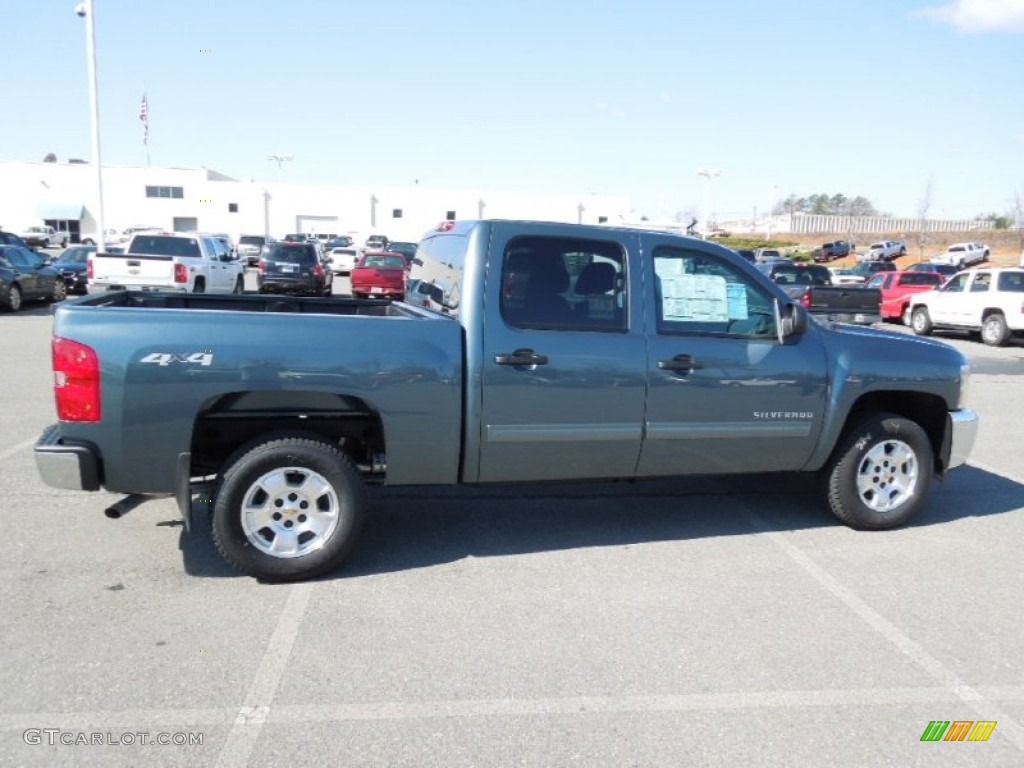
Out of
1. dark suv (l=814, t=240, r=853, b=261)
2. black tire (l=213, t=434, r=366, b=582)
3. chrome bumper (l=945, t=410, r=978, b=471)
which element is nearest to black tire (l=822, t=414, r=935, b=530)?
chrome bumper (l=945, t=410, r=978, b=471)

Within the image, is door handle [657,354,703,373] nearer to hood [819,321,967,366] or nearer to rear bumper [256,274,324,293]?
hood [819,321,967,366]

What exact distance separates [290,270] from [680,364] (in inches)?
769

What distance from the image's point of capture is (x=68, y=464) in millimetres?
3936

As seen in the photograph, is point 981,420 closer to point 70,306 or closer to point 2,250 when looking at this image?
point 70,306

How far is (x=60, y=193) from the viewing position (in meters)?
67.9

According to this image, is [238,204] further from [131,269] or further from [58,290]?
[131,269]

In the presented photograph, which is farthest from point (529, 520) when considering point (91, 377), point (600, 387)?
point (91, 377)

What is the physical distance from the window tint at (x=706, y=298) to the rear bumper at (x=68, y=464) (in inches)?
124

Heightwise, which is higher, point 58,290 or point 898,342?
point 898,342

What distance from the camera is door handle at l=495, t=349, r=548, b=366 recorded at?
4.38 m

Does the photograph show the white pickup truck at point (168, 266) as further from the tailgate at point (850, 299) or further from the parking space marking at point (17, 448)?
the tailgate at point (850, 299)

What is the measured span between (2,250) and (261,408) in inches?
702

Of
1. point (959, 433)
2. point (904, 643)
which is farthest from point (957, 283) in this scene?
point (904, 643)

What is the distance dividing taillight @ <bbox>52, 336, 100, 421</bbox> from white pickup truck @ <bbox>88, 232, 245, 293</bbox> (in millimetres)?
10223
